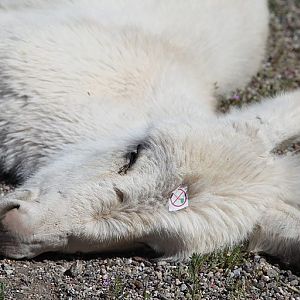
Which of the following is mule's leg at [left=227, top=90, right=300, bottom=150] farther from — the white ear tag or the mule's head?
the white ear tag

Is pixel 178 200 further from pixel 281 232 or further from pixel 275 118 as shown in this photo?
pixel 275 118

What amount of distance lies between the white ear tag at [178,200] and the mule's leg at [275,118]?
64cm

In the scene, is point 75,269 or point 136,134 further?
point 136,134

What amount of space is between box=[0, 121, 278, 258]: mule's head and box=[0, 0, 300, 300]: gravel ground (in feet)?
0.33

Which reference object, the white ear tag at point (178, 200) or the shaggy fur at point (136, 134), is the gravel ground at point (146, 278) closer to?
the shaggy fur at point (136, 134)

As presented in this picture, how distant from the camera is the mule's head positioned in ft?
12.8

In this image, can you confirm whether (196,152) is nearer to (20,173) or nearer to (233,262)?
(233,262)

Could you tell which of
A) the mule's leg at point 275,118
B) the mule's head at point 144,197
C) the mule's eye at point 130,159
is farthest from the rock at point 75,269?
the mule's leg at point 275,118

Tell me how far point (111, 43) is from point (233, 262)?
5.54 feet

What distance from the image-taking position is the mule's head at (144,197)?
12.8 ft

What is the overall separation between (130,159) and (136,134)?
0.32 metres

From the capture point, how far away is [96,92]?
489 cm

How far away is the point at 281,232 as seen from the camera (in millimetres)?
4230

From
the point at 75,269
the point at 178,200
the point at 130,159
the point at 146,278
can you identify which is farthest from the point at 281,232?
the point at 75,269
